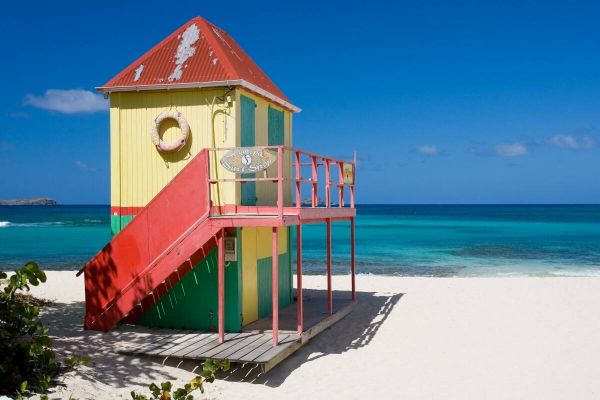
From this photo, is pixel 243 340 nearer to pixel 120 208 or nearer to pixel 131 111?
pixel 120 208

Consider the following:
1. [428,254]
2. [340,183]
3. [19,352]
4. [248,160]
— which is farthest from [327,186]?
[428,254]

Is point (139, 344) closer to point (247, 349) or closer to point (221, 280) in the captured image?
point (221, 280)

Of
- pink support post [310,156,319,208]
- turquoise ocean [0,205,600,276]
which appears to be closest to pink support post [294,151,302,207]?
pink support post [310,156,319,208]

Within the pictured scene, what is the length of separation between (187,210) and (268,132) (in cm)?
386

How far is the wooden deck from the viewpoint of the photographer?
10.2 m

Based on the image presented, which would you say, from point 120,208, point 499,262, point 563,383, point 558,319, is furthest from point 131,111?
point 499,262

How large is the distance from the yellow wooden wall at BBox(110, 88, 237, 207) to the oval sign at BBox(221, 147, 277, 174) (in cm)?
150

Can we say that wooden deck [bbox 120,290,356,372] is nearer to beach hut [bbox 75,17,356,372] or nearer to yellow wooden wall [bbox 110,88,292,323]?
beach hut [bbox 75,17,356,372]

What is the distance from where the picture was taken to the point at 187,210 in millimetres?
11398

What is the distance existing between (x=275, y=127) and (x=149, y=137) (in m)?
3.26

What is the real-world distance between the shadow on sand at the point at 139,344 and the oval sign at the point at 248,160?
337 centimetres

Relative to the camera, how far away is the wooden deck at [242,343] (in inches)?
404

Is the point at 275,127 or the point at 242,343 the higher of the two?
the point at 275,127

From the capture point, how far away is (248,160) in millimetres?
10789
